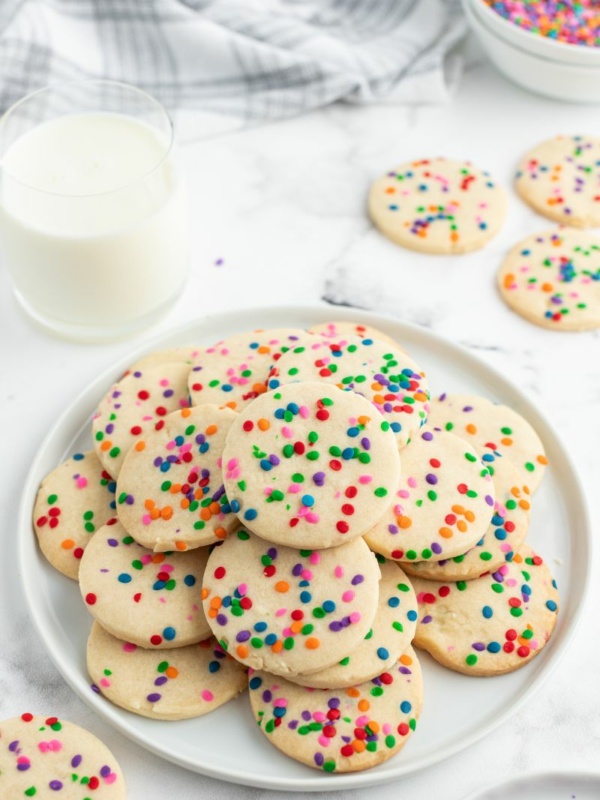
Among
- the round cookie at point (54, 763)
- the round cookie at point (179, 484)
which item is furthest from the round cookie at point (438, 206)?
the round cookie at point (54, 763)

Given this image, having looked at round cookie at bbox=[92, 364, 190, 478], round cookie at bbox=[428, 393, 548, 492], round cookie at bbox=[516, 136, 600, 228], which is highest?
round cookie at bbox=[516, 136, 600, 228]

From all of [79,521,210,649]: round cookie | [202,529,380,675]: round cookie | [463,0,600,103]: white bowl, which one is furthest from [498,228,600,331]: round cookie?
[79,521,210,649]: round cookie

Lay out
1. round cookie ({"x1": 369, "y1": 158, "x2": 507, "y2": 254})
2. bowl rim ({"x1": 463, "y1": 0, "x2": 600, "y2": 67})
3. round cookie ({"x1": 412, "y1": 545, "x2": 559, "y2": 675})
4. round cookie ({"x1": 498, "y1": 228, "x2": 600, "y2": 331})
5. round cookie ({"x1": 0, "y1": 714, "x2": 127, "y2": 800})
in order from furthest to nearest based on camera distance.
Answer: bowl rim ({"x1": 463, "y1": 0, "x2": 600, "y2": 67}) → round cookie ({"x1": 369, "y1": 158, "x2": 507, "y2": 254}) → round cookie ({"x1": 498, "y1": 228, "x2": 600, "y2": 331}) → round cookie ({"x1": 412, "y1": 545, "x2": 559, "y2": 675}) → round cookie ({"x1": 0, "y1": 714, "x2": 127, "y2": 800})

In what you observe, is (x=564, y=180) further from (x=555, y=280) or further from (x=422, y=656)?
(x=422, y=656)

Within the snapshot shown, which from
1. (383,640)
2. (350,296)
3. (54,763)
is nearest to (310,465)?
(383,640)

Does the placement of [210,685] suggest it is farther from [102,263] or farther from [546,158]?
[546,158]

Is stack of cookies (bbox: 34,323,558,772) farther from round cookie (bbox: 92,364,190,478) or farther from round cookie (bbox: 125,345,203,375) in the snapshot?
round cookie (bbox: 125,345,203,375)

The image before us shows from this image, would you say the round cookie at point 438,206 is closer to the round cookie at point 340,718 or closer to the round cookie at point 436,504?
the round cookie at point 436,504
